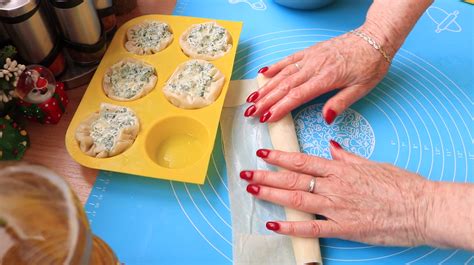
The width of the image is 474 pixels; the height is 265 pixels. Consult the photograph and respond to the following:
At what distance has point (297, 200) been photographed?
2.68 ft

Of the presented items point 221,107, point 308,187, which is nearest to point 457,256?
point 308,187

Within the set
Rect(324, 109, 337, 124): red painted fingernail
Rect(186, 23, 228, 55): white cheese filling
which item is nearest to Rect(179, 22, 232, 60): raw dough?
Rect(186, 23, 228, 55): white cheese filling

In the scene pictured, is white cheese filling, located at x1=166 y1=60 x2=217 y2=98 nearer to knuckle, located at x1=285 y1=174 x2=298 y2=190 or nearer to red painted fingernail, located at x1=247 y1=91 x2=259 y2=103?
red painted fingernail, located at x1=247 y1=91 x2=259 y2=103

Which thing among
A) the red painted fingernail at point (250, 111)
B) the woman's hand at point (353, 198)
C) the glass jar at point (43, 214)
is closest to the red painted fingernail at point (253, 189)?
the woman's hand at point (353, 198)

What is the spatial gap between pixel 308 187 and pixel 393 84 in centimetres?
49

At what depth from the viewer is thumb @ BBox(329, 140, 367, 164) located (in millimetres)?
873

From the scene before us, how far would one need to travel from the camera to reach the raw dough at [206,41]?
1064 millimetres

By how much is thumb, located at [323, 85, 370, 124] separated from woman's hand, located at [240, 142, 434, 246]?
157mm

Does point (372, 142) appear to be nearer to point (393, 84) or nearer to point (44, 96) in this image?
point (393, 84)

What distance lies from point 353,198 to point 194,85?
0.48 m

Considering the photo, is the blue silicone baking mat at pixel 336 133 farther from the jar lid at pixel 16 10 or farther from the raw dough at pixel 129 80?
the jar lid at pixel 16 10

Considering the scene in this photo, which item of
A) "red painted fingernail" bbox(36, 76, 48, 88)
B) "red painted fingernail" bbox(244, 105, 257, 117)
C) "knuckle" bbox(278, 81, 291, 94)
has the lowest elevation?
"red painted fingernail" bbox(244, 105, 257, 117)

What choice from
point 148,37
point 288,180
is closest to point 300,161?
point 288,180

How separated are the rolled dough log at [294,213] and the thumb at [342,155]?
0.28 feet
